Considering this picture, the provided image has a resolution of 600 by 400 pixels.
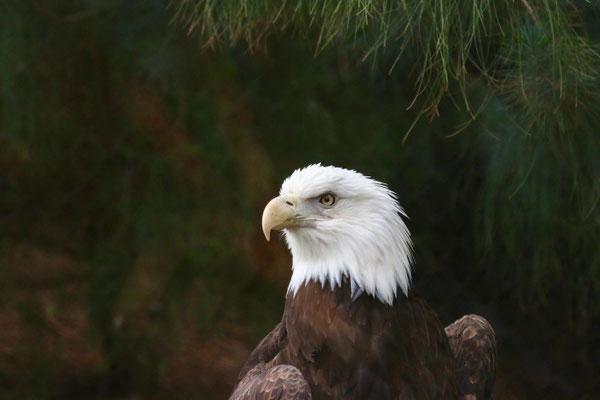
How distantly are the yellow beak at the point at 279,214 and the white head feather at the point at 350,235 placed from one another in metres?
0.02

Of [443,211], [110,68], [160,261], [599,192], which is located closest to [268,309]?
[160,261]

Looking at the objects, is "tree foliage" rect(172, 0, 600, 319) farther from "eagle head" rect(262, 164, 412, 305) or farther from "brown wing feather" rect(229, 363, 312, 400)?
"brown wing feather" rect(229, 363, 312, 400)

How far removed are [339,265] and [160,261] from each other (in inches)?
50.1

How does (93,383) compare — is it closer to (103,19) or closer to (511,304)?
(103,19)

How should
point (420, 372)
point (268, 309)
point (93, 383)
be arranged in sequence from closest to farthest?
point (420, 372) < point (268, 309) < point (93, 383)

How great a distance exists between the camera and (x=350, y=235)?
5.64 ft

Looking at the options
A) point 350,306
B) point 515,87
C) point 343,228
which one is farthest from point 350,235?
point 515,87

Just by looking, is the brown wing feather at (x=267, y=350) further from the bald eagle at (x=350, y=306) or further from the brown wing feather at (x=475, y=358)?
the brown wing feather at (x=475, y=358)

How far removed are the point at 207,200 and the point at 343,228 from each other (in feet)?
3.89

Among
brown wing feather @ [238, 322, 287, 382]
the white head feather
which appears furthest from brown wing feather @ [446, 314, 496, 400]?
brown wing feather @ [238, 322, 287, 382]

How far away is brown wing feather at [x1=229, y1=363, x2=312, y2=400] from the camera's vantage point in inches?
63.1

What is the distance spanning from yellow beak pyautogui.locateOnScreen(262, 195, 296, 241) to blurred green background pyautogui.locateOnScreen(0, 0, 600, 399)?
2.54 ft

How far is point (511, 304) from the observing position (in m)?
2.78

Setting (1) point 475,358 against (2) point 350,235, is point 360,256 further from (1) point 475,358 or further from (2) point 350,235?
(1) point 475,358
